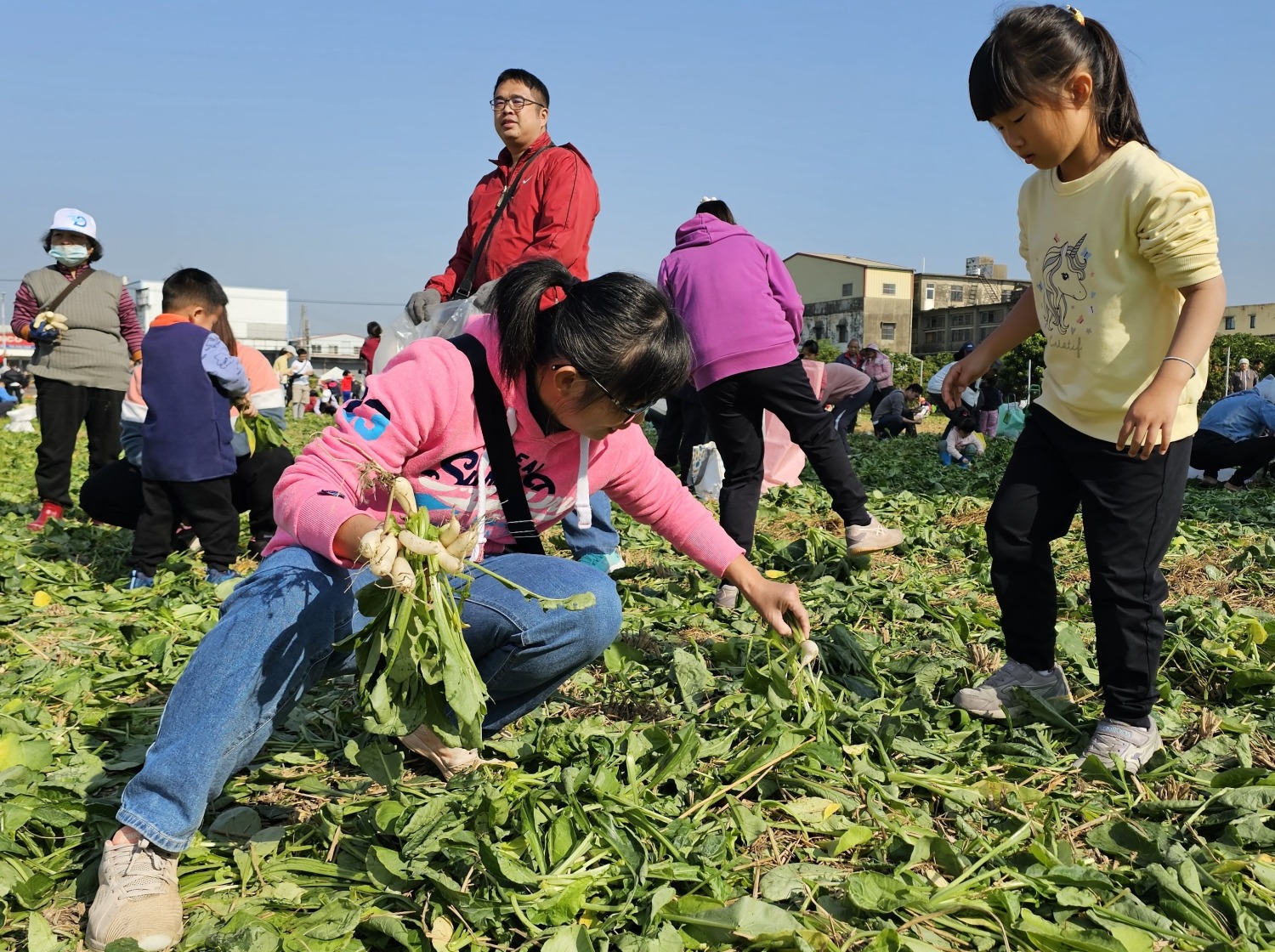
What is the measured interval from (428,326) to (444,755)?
2149 millimetres

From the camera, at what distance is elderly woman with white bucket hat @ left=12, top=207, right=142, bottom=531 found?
565cm

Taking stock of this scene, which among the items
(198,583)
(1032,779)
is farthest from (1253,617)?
(198,583)

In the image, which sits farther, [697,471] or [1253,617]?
[697,471]

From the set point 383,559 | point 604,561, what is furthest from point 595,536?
point 383,559

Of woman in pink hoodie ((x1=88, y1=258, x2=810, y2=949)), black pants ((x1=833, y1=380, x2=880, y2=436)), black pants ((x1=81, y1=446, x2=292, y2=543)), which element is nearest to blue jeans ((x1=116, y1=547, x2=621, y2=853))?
woman in pink hoodie ((x1=88, y1=258, x2=810, y2=949))

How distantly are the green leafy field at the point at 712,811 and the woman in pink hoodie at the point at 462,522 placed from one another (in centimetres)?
18

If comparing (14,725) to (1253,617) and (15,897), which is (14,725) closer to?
(15,897)

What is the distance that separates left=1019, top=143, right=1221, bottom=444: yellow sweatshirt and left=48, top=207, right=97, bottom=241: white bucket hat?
17.6ft

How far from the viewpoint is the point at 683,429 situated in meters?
7.56

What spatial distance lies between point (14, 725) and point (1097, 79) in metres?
3.04

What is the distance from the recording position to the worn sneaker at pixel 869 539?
425 centimetres

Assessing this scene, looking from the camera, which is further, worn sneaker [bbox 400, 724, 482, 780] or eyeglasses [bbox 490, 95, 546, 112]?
eyeglasses [bbox 490, 95, 546, 112]

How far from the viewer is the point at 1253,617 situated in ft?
10.5

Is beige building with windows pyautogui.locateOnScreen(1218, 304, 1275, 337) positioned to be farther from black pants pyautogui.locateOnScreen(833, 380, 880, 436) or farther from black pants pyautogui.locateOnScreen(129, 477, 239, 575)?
black pants pyautogui.locateOnScreen(129, 477, 239, 575)
